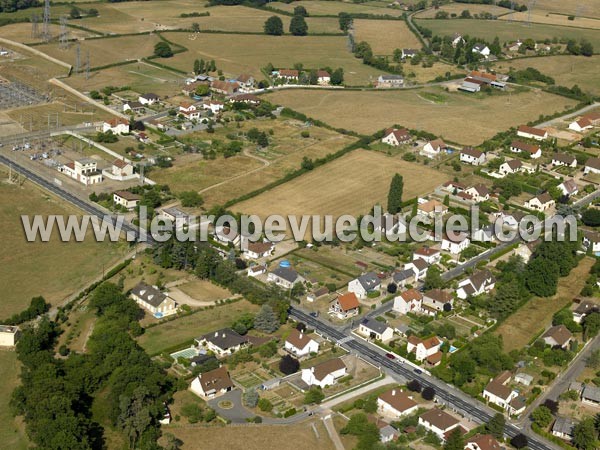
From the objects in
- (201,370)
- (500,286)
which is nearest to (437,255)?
(500,286)

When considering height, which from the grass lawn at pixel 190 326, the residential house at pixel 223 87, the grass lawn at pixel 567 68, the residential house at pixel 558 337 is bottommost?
the grass lawn at pixel 190 326

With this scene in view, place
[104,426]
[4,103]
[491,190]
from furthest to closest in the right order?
1. [4,103]
2. [491,190]
3. [104,426]

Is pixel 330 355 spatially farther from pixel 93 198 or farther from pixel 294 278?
pixel 93 198

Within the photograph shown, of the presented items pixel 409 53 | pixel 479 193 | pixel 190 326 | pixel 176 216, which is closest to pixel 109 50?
pixel 409 53

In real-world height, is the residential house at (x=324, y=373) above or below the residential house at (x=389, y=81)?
below

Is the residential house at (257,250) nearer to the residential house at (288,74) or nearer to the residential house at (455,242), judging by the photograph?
the residential house at (455,242)

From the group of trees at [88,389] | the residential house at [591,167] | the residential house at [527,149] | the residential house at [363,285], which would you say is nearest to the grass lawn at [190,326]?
the group of trees at [88,389]
